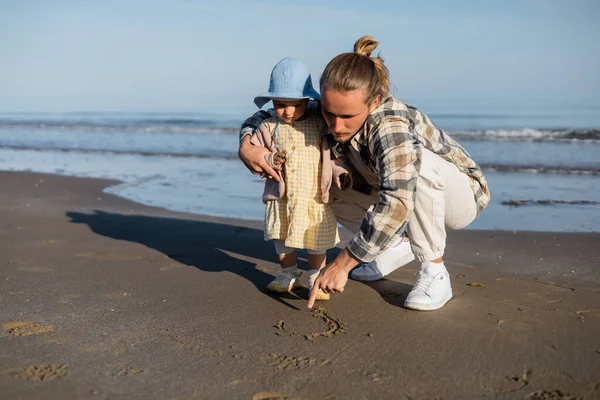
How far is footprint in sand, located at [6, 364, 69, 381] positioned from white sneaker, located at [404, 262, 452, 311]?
1554 millimetres

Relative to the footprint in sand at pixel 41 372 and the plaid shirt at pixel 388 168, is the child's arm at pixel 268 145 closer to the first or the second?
the plaid shirt at pixel 388 168

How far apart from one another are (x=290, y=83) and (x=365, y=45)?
0.40m

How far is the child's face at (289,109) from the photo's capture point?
3.32 metres

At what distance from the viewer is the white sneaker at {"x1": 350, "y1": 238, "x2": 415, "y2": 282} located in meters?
3.72

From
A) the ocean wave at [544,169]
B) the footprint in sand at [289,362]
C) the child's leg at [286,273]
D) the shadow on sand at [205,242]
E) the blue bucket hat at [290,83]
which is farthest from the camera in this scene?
the ocean wave at [544,169]

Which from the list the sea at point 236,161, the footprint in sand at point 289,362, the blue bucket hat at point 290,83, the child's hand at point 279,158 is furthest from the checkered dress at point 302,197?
the sea at point 236,161

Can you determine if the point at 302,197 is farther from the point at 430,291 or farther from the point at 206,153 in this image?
the point at 206,153

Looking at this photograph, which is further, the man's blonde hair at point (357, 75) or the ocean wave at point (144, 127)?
the ocean wave at point (144, 127)

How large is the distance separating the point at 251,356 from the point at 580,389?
46.2 inches

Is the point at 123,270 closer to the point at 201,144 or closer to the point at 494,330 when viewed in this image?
the point at 494,330

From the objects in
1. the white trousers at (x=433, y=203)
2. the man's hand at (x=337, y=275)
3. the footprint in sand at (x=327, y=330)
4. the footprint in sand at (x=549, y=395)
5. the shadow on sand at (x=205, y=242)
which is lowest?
the shadow on sand at (x=205, y=242)

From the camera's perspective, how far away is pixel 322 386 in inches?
92.7

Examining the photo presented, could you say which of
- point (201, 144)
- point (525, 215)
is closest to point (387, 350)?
point (525, 215)

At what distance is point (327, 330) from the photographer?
2.94 metres
